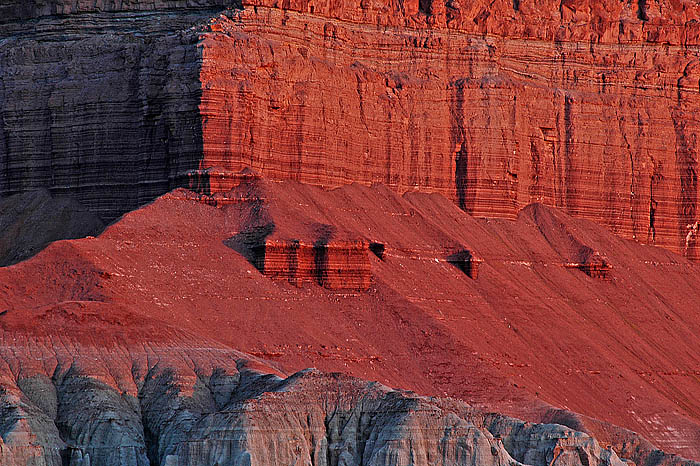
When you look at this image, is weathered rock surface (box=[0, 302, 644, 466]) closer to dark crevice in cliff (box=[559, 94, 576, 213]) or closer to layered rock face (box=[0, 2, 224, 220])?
layered rock face (box=[0, 2, 224, 220])

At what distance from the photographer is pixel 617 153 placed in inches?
4099

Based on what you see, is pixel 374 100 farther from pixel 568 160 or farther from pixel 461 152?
pixel 568 160

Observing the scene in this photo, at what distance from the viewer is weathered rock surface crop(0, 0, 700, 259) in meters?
87.6

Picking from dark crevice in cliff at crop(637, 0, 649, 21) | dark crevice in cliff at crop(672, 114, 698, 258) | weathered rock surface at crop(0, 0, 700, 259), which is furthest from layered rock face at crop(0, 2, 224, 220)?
dark crevice in cliff at crop(672, 114, 698, 258)

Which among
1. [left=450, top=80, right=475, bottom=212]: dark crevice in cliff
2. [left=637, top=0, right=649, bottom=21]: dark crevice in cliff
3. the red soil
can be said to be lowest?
the red soil

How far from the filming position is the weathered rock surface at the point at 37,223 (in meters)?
88.4

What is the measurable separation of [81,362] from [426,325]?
739 inches

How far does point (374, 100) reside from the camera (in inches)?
3713

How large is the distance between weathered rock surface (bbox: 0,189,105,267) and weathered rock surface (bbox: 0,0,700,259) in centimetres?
81

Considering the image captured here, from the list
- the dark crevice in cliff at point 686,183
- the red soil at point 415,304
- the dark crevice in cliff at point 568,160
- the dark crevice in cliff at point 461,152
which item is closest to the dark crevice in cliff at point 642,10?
the dark crevice in cliff at point 686,183

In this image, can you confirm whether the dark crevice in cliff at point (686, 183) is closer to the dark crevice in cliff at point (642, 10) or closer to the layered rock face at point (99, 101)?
the dark crevice in cliff at point (642, 10)

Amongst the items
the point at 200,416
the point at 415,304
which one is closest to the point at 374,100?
the point at 415,304

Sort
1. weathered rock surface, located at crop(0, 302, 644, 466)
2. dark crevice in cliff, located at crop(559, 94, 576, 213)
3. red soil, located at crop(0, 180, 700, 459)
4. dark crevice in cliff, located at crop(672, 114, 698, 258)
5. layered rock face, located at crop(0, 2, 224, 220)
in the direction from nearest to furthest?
weathered rock surface, located at crop(0, 302, 644, 466) < red soil, located at crop(0, 180, 700, 459) < layered rock face, located at crop(0, 2, 224, 220) < dark crevice in cliff, located at crop(559, 94, 576, 213) < dark crevice in cliff, located at crop(672, 114, 698, 258)

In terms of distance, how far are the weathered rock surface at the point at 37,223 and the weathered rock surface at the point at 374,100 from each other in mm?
811
